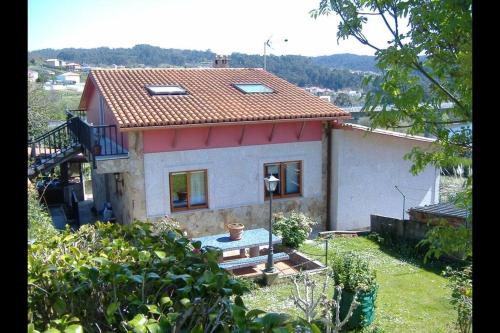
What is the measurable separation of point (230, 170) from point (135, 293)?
1096cm

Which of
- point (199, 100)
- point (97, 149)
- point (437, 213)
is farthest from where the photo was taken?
point (199, 100)

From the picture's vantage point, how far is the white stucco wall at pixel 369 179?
48.7ft

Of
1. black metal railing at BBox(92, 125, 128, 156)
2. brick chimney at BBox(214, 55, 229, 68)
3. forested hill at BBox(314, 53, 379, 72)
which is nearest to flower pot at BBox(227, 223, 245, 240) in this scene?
black metal railing at BBox(92, 125, 128, 156)

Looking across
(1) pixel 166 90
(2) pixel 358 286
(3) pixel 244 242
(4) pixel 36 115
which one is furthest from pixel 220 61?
(2) pixel 358 286

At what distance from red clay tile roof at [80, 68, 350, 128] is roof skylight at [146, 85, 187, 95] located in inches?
7.8

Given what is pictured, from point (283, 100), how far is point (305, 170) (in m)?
2.48

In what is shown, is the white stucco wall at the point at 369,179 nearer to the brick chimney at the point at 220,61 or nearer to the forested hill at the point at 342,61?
the brick chimney at the point at 220,61

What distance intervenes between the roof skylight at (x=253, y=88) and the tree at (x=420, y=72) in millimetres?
12023

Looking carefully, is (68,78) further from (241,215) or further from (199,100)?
(241,215)

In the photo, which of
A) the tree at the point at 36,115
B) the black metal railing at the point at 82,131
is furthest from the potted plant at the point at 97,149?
the tree at the point at 36,115

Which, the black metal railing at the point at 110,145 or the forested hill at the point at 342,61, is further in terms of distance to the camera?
the forested hill at the point at 342,61

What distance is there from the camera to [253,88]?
16484mm

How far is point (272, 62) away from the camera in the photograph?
36.2 m

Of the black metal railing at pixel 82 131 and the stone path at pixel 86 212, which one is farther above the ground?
the black metal railing at pixel 82 131
